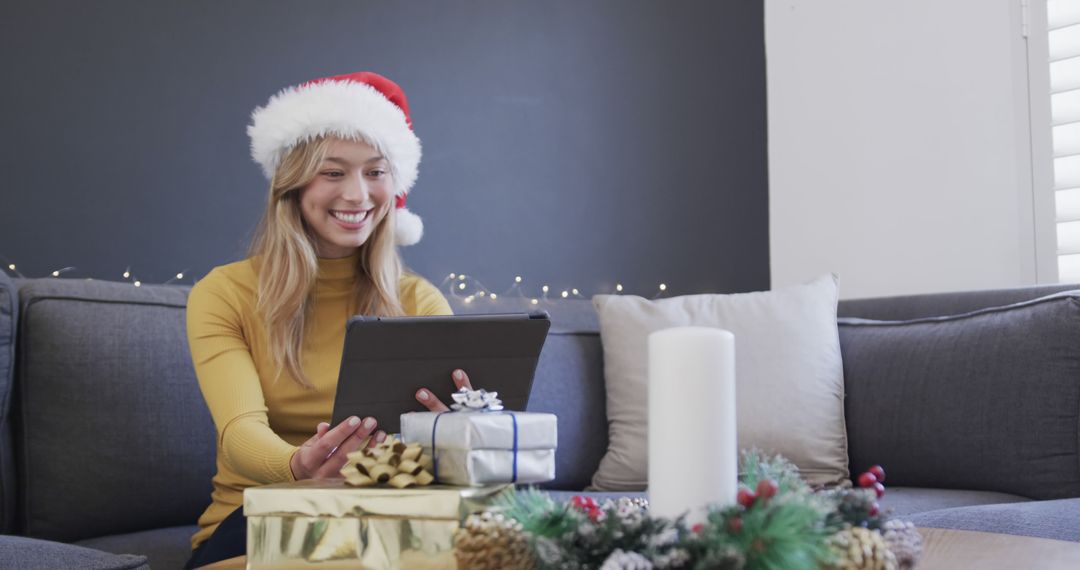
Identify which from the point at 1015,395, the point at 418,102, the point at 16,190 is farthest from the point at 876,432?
the point at 16,190

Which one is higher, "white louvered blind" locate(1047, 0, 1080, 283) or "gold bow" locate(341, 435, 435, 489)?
"white louvered blind" locate(1047, 0, 1080, 283)

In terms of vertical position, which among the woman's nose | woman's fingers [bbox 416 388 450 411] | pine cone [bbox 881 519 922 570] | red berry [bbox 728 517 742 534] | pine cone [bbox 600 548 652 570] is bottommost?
pine cone [bbox 881 519 922 570]

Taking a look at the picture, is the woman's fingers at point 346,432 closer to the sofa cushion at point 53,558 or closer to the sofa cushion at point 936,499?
the sofa cushion at point 53,558

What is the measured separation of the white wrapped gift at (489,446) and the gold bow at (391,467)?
0.05 ft

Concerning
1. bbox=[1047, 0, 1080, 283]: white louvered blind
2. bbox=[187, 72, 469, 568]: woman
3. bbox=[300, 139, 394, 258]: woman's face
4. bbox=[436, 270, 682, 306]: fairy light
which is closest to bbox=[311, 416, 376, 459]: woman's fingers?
bbox=[187, 72, 469, 568]: woman

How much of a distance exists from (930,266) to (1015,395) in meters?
1.12

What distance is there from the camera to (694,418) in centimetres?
65

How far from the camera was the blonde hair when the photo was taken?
1.78 m

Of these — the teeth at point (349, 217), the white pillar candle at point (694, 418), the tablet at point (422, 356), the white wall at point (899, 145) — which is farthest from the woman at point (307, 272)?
the white wall at point (899, 145)

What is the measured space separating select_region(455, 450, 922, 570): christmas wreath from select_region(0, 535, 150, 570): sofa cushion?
2.25ft

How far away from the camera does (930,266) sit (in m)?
2.98

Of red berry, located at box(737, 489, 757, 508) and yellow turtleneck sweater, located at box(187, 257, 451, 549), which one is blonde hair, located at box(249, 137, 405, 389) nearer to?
yellow turtleneck sweater, located at box(187, 257, 451, 549)

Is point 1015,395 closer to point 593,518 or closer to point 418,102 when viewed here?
point 593,518

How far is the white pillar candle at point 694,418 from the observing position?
0.65m
